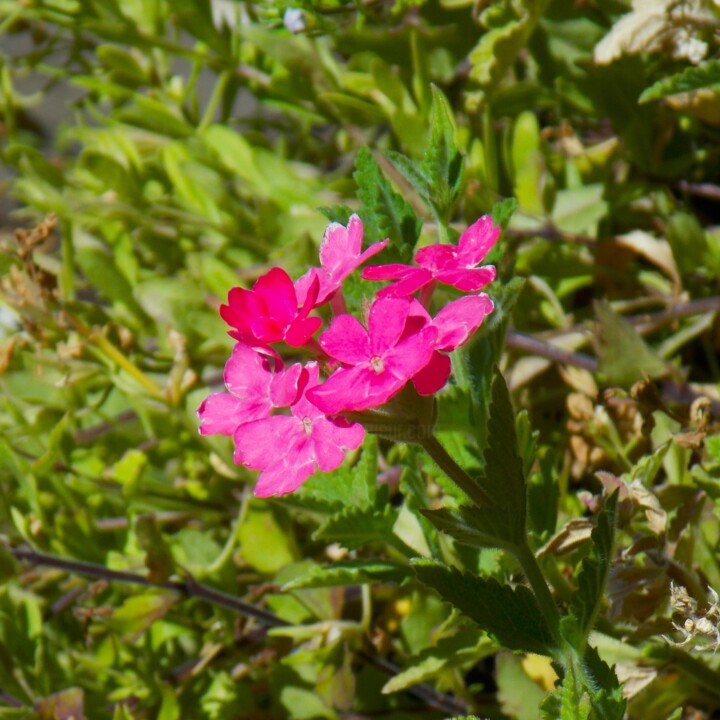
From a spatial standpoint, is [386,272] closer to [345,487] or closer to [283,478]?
[283,478]

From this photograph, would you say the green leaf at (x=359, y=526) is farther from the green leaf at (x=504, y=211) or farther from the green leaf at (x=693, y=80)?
the green leaf at (x=693, y=80)

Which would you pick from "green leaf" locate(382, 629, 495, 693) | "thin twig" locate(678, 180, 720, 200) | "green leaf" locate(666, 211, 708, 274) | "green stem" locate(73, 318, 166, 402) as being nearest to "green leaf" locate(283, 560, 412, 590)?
"green leaf" locate(382, 629, 495, 693)

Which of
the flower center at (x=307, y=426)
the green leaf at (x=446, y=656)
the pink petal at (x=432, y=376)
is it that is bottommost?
the green leaf at (x=446, y=656)

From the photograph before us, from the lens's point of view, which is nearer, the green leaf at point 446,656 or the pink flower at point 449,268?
the pink flower at point 449,268

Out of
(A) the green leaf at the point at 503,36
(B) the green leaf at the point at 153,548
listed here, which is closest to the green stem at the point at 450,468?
(B) the green leaf at the point at 153,548

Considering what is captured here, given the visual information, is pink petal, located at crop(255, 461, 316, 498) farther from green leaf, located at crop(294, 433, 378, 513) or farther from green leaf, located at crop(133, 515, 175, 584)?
green leaf, located at crop(133, 515, 175, 584)

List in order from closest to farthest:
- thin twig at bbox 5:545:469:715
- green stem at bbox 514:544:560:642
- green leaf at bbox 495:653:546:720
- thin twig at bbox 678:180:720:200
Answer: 1. green stem at bbox 514:544:560:642
2. green leaf at bbox 495:653:546:720
3. thin twig at bbox 5:545:469:715
4. thin twig at bbox 678:180:720:200

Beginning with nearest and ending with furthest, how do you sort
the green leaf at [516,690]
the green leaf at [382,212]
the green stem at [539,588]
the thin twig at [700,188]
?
the green stem at [539,588] → the green leaf at [382,212] → the green leaf at [516,690] → the thin twig at [700,188]
